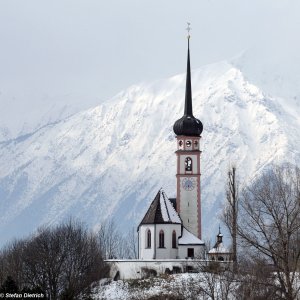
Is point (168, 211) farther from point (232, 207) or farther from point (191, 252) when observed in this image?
point (232, 207)

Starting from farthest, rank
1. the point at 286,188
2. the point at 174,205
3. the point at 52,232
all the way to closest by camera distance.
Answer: the point at 174,205, the point at 52,232, the point at 286,188

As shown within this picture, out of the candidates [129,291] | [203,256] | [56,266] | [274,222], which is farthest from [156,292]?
[274,222]

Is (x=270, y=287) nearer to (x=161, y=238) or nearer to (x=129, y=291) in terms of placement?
(x=129, y=291)

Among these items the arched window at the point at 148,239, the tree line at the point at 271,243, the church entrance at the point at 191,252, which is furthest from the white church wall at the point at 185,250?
the tree line at the point at 271,243

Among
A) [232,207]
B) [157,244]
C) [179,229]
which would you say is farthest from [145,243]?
[232,207]

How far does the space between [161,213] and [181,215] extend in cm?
546

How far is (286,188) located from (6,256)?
4932cm

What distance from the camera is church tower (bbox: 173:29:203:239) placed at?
12912 cm

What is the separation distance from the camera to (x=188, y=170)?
430 feet

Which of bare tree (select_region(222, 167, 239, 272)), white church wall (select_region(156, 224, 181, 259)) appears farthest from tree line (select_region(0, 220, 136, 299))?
bare tree (select_region(222, 167, 239, 272))

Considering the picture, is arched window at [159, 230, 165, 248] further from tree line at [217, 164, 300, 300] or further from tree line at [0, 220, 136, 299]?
tree line at [217, 164, 300, 300]

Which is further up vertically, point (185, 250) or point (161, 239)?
point (161, 239)

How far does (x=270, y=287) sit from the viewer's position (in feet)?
239

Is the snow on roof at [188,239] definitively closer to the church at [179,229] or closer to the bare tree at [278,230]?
the church at [179,229]
